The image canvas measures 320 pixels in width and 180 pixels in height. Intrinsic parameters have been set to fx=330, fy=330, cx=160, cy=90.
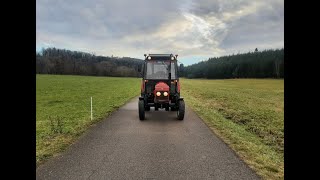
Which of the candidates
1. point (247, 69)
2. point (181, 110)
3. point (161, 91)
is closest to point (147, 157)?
point (181, 110)

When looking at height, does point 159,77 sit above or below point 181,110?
above

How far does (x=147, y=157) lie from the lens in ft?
27.0

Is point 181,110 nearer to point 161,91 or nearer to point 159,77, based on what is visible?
point 161,91

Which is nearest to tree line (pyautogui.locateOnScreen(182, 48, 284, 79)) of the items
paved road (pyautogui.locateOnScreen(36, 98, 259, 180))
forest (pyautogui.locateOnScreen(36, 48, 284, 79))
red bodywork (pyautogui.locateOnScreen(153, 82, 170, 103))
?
forest (pyautogui.locateOnScreen(36, 48, 284, 79))

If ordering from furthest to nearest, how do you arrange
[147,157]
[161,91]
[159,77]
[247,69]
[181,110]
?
[247,69]
[159,77]
[161,91]
[181,110]
[147,157]

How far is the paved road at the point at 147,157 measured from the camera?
681cm

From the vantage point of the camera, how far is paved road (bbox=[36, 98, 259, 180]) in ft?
22.4

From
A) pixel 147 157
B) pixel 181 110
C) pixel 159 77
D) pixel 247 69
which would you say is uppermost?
pixel 247 69

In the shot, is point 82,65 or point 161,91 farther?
point 82,65

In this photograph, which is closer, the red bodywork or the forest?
the red bodywork

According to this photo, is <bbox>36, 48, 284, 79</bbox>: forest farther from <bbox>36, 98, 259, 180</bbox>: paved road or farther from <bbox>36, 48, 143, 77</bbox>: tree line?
<bbox>36, 98, 259, 180</bbox>: paved road
